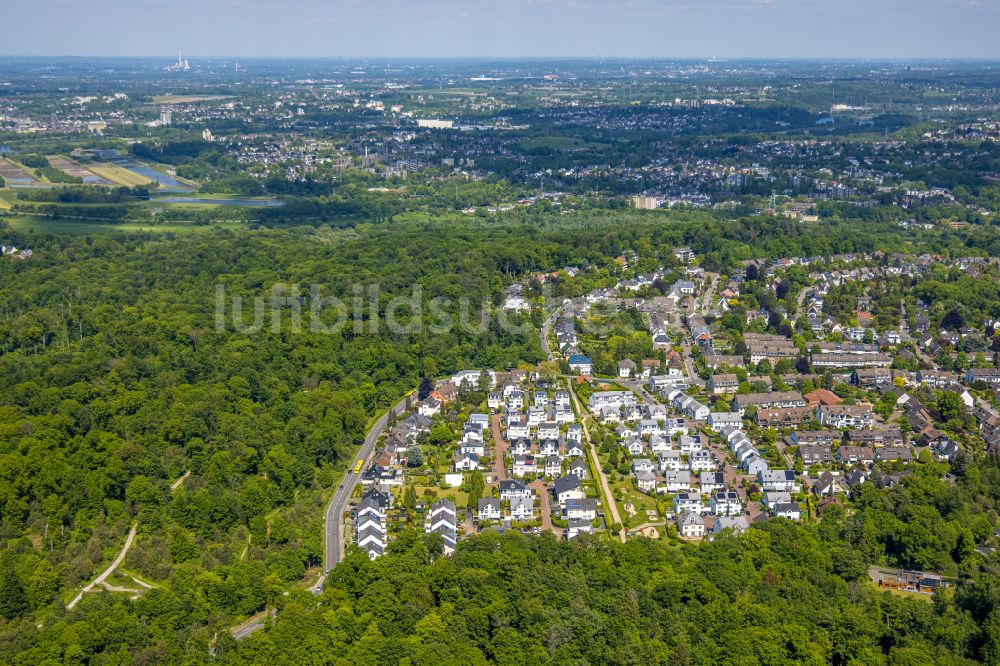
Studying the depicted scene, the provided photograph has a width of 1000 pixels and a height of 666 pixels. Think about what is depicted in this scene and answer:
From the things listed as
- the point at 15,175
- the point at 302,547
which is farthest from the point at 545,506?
the point at 15,175

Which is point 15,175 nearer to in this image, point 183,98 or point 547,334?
point 547,334

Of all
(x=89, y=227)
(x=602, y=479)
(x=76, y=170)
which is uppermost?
(x=76, y=170)

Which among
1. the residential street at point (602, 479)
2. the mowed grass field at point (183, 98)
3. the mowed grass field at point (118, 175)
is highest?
the mowed grass field at point (183, 98)

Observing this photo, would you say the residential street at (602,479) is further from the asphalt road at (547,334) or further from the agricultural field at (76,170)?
the agricultural field at (76,170)

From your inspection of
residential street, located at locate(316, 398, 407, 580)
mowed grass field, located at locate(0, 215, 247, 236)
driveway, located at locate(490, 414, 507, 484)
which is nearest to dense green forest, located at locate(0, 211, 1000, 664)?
residential street, located at locate(316, 398, 407, 580)

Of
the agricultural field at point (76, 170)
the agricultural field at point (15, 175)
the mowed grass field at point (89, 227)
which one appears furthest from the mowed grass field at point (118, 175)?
the mowed grass field at point (89, 227)

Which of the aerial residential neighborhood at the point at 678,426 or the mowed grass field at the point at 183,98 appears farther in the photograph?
the mowed grass field at the point at 183,98

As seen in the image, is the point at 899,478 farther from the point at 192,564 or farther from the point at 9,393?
the point at 9,393

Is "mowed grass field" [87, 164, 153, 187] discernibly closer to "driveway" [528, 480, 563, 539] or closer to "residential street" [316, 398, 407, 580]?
"residential street" [316, 398, 407, 580]
